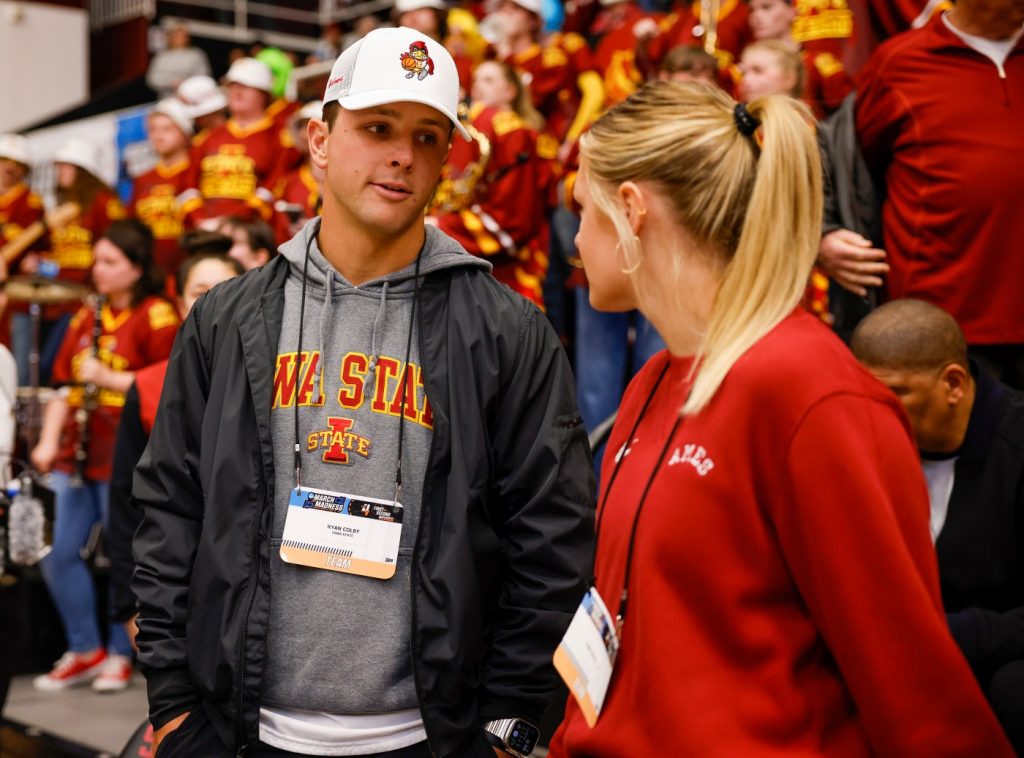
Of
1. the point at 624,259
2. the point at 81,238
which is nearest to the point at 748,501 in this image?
the point at 624,259

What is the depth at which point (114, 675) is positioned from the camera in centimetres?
593

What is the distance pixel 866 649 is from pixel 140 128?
1001 cm

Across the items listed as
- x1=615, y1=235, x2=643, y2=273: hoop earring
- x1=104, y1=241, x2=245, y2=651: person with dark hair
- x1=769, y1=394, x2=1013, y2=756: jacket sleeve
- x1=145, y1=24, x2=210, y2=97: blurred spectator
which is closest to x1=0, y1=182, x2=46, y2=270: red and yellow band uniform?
x1=145, y1=24, x2=210, y2=97: blurred spectator

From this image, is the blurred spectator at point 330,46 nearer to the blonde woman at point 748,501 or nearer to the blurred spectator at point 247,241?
the blurred spectator at point 247,241

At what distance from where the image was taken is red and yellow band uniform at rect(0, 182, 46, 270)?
9.59 m

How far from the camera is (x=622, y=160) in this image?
1.70 m

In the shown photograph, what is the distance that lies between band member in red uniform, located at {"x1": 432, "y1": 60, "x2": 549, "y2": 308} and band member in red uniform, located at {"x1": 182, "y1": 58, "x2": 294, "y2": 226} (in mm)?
2295

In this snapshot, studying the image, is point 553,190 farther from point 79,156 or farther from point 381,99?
point 79,156

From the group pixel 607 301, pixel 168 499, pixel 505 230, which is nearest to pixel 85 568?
pixel 505 230

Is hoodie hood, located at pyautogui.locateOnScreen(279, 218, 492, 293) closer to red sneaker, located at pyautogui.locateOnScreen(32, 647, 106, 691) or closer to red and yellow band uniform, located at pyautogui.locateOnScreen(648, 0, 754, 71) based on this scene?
red sneaker, located at pyautogui.locateOnScreen(32, 647, 106, 691)

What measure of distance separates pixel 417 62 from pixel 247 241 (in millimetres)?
2857

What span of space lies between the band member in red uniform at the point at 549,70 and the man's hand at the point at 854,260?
415 centimetres

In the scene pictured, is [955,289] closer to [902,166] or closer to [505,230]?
[902,166]

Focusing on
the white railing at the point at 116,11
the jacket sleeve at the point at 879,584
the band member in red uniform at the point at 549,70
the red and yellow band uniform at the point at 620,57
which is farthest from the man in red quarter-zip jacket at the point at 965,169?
the white railing at the point at 116,11
